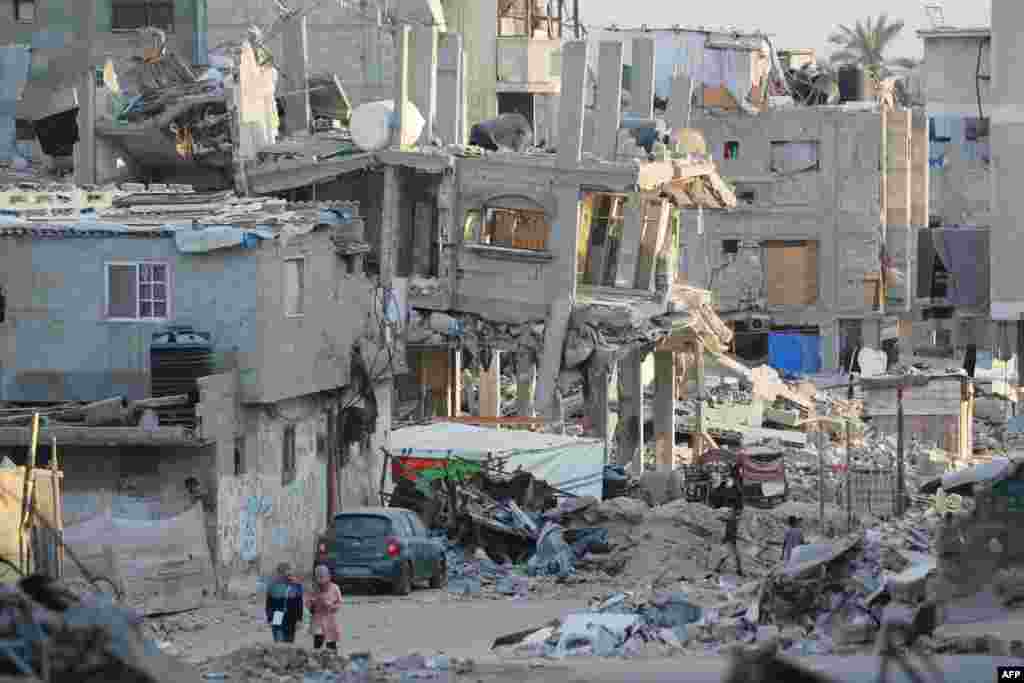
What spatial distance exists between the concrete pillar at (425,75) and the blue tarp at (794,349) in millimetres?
32687

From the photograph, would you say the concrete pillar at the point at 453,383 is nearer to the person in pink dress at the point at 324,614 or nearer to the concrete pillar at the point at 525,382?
the concrete pillar at the point at 525,382

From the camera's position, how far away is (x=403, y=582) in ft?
117

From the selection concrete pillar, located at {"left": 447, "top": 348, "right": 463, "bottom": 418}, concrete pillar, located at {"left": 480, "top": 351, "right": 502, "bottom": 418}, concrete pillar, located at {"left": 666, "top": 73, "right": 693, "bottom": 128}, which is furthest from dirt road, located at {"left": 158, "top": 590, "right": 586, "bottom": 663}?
concrete pillar, located at {"left": 666, "top": 73, "right": 693, "bottom": 128}

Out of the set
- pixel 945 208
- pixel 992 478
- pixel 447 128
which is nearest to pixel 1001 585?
pixel 992 478

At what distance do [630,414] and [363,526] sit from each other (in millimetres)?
22037

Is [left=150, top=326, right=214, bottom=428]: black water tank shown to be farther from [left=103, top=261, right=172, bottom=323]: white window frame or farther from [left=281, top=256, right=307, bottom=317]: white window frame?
→ [left=281, top=256, right=307, bottom=317]: white window frame

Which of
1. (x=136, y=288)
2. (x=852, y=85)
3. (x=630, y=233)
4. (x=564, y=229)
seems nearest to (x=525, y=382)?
(x=630, y=233)

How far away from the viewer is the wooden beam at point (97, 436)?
3378 cm

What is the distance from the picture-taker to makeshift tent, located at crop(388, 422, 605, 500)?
1671 inches

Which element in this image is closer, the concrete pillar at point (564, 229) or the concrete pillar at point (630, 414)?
the concrete pillar at point (564, 229)

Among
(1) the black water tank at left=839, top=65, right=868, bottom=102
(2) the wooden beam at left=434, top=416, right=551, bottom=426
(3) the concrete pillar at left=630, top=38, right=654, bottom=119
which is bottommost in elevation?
(2) the wooden beam at left=434, top=416, right=551, bottom=426

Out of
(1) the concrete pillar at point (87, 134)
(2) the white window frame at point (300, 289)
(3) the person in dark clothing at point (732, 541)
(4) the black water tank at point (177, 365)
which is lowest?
(3) the person in dark clothing at point (732, 541)

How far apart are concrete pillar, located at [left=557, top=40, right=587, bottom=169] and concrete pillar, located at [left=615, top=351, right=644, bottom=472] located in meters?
7.39

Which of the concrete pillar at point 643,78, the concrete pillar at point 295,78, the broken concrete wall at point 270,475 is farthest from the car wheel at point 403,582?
the concrete pillar at point 643,78
